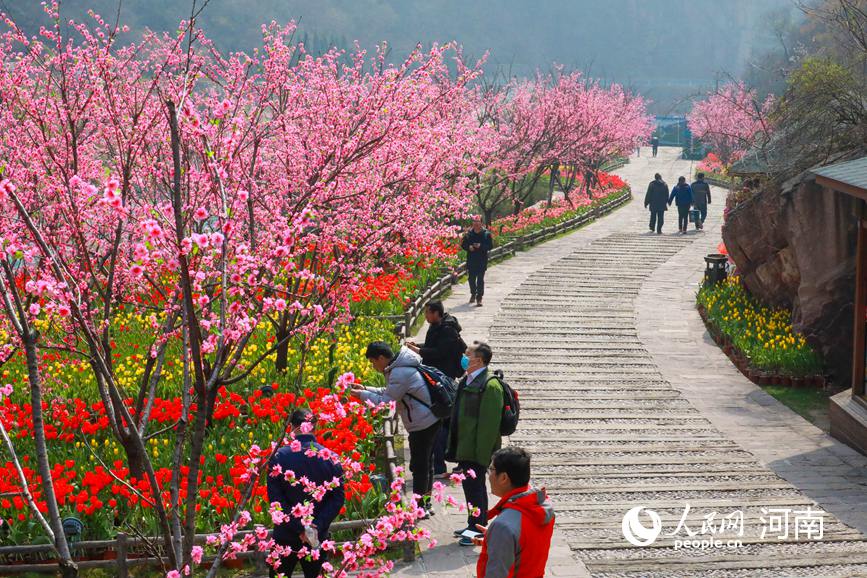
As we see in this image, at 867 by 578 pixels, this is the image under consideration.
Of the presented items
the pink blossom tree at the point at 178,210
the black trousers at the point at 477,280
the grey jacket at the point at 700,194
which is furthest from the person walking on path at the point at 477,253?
the grey jacket at the point at 700,194

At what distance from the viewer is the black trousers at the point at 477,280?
720 inches

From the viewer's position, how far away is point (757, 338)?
51.9 feet

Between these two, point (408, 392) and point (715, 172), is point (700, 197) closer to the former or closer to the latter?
point (408, 392)

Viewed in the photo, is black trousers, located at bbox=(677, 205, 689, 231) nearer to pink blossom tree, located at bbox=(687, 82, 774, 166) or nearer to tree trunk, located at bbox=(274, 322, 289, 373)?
pink blossom tree, located at bbox=(687, 82, 774, 166)

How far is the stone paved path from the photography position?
27.9 ft

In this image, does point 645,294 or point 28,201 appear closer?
point 28,201

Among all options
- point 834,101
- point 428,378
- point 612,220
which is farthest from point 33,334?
point 612,220

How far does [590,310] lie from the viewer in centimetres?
1905

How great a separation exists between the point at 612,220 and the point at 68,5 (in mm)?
120867

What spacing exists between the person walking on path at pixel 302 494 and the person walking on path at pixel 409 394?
147 centimetres

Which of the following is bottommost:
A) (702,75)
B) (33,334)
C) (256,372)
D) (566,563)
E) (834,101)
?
(566,563)

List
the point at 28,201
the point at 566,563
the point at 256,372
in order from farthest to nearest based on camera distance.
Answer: the point at 256,372
the point at 28,201
the point at 566,563

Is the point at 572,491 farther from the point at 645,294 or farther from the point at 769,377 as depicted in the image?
the point at 645,294

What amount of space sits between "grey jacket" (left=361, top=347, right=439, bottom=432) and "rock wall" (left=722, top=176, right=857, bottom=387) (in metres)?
8.28
